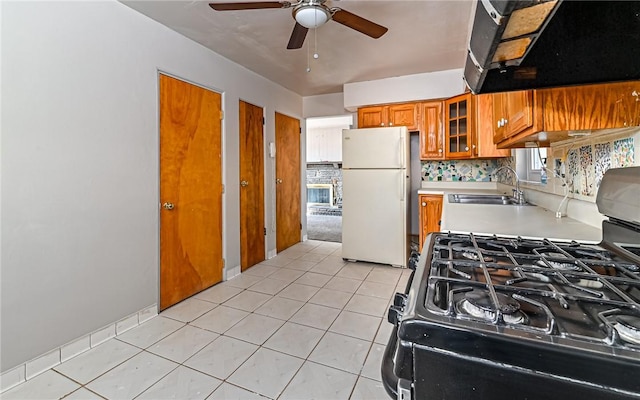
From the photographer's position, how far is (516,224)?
1.53 meters

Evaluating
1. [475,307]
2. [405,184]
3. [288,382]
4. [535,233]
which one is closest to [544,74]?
[535,233]

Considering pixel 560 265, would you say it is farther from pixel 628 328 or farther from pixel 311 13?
pixel 311 13

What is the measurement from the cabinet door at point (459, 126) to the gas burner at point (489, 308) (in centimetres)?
347

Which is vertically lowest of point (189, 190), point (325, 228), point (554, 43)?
point (325, 228)

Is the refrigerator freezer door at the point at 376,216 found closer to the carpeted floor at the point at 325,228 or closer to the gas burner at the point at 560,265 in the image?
the carpeted floor at the point at 325,228

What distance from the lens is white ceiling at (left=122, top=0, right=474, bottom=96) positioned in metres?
2.20

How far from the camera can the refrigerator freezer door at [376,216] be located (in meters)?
3.42

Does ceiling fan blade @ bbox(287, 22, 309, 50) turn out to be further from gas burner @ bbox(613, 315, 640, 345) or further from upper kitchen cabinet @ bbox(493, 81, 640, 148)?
gas burner @ bbox(613, 315, 640, 345)

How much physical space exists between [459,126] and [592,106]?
2.77 meters

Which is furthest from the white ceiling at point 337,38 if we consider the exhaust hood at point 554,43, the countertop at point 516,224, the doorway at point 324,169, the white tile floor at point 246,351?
the doorway at point 324,169

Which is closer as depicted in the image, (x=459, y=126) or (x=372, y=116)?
(x=459, y=126)

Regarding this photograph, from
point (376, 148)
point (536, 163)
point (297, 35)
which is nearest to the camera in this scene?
point (297, 35)

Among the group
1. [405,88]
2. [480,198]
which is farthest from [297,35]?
[480,198]

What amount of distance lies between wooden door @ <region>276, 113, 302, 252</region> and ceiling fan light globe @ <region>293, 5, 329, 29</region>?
2305mm
